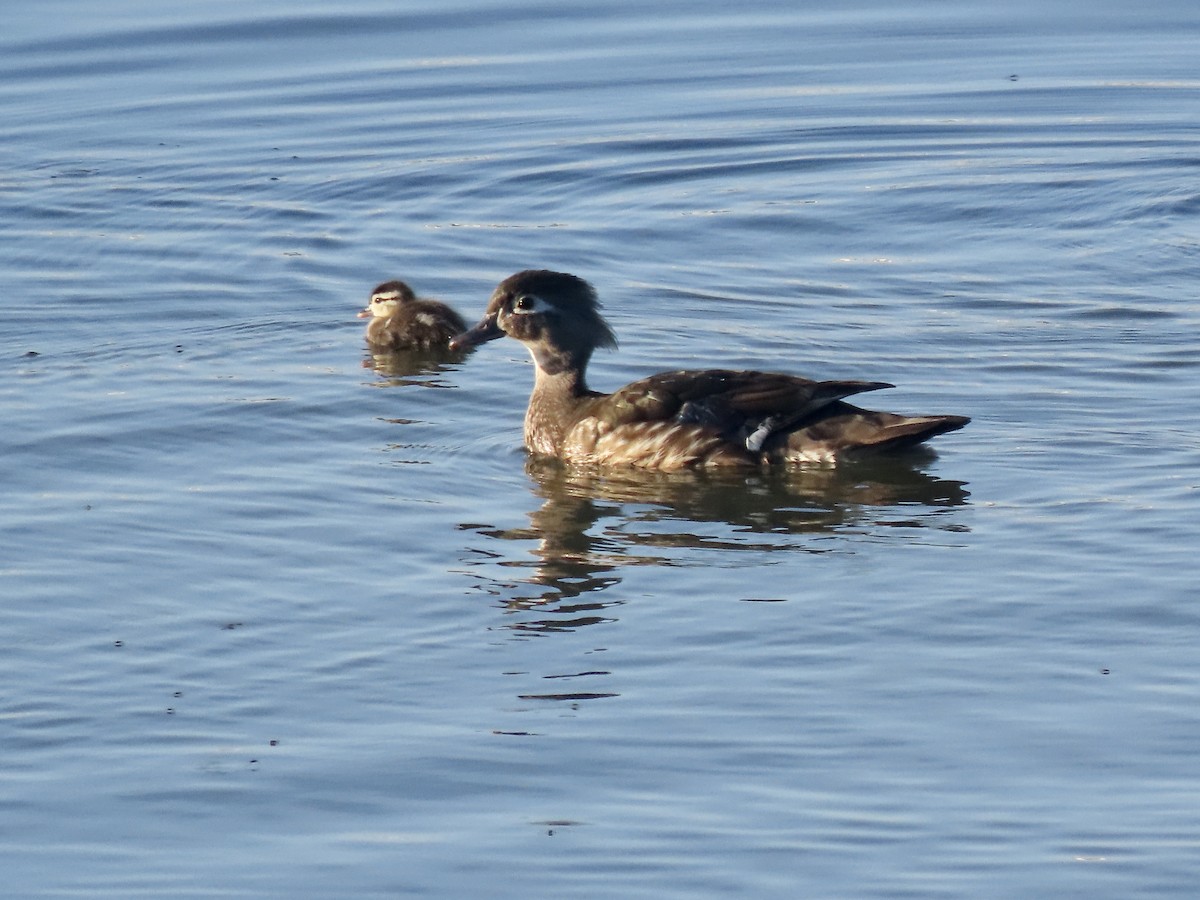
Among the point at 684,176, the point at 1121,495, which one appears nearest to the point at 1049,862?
the point at 1121,495

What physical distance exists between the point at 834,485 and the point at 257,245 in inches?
237

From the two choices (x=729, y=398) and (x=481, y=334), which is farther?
(x=481, y=334)

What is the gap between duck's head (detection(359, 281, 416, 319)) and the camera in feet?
43.9

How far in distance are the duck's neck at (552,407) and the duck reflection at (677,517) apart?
A: 0.33 ft

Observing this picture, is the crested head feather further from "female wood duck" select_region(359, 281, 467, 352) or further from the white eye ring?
"female wood duck" select_region(359, 281, 467, 352)

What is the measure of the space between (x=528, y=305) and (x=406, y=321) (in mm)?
1583

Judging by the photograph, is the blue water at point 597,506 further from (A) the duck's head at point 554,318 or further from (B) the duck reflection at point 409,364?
(A) the duck's head at point 554,318

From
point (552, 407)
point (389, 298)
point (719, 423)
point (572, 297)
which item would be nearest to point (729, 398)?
point (719, 423)

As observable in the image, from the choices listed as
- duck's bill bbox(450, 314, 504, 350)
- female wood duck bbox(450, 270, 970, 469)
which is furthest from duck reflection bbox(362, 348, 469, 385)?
female wood duck bbox(450, 270, 970, 469)

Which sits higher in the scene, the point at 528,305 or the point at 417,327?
the point at 528,305

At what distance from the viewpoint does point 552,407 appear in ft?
37.1

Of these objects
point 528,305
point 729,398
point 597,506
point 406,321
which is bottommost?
point 597,506

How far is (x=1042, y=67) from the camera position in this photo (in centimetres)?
2080

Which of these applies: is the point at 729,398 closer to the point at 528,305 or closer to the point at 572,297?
the point at 572,297
